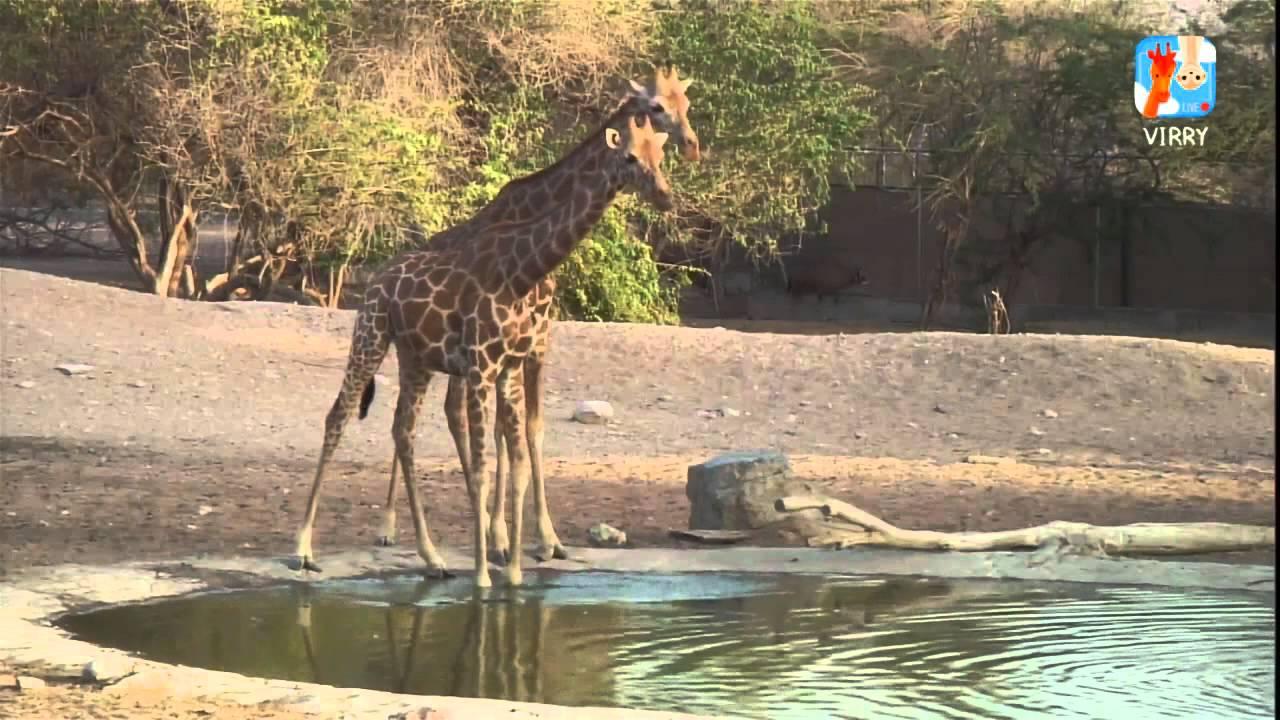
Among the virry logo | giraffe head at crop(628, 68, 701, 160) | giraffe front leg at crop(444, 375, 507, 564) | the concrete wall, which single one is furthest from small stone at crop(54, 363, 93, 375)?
the virry logo

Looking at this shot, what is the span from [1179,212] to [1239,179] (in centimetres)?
122

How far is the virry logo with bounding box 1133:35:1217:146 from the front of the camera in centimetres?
2448

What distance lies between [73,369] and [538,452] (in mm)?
6736

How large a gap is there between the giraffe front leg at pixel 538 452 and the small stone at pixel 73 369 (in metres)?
6.53

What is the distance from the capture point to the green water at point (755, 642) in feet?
21.5

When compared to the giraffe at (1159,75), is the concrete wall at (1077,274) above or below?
below

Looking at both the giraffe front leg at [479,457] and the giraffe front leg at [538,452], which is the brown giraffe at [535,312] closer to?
the giraffe front leg at [538,452]

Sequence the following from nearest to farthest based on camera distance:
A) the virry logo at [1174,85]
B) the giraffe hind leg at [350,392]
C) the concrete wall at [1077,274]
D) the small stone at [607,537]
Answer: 1. the giraffe hind leg at [350,392]
2. the small stone at [607,537]
3. the concrete wall at [1077,274]
4. the virry logo at [1174,85]

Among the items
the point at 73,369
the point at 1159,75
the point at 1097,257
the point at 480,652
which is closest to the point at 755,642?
the point at 480,652

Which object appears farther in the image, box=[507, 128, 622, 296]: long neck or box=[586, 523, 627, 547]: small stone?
box=[586, 523, 627, 547]: small stone

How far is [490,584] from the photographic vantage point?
341 inches

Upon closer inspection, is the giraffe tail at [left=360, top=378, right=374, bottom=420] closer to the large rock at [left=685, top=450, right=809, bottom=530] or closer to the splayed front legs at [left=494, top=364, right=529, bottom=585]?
the splayed front legs at [left=494, top=364, right=529, bottom=585]

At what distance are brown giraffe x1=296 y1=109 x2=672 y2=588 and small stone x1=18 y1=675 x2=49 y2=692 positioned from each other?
243 centimetres

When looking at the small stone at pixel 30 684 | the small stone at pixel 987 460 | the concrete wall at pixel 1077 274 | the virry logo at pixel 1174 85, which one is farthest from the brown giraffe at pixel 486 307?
the virry logo at pixel 1174 85
